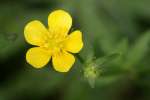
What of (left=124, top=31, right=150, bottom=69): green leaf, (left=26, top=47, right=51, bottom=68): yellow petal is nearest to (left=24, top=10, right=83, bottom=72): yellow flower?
(left=26, top=47, right=51, bottom=68): yellow petal

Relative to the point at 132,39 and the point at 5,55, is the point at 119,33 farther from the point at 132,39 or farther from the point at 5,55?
the point at 5,55

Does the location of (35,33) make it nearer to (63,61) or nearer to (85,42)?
(63,61)

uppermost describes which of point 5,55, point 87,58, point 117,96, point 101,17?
point 87,58

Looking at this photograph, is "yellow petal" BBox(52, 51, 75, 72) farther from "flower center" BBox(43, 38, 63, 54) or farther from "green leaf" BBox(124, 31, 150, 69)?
"green leaf" BBox(124, 31, 150, 69)

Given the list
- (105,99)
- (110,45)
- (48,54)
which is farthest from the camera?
(105,99)

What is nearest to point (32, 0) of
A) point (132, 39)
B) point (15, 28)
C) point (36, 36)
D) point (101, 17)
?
point (15, 28)

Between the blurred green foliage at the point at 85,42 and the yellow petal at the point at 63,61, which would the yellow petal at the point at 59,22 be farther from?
the blurred green foliage at the point at 85,42
